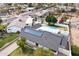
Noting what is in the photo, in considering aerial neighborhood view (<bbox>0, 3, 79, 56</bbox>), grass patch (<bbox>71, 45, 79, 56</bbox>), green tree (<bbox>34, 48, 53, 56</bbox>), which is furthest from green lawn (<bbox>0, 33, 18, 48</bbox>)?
grass patch (<bbox>71, 45, 79, 56</bbox>)

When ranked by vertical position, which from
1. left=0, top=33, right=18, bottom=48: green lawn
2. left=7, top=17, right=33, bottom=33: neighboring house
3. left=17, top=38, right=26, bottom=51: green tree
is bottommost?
left=17, top=38, right=26, bottom=51: green tree

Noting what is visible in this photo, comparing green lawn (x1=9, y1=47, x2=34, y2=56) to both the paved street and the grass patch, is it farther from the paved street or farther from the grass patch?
the grass patch

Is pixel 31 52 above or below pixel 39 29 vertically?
below

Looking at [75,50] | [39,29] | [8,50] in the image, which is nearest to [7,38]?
[8,50]

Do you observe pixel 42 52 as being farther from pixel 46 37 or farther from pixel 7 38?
pixel 7 38

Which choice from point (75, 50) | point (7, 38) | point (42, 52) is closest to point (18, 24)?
point (7, 38)

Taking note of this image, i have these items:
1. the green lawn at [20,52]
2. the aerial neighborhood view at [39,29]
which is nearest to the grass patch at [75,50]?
the aerial neighborhood view at [39,29]
